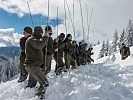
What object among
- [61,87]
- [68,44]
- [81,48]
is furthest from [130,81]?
[81,48]

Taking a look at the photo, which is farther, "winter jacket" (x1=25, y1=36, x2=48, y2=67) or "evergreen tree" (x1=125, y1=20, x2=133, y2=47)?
"evergreen tree" (x1=125, y1=20, x2=133, y2=47)

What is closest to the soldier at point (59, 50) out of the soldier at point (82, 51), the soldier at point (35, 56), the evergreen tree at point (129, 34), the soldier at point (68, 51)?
the soldier at point (68, 51)

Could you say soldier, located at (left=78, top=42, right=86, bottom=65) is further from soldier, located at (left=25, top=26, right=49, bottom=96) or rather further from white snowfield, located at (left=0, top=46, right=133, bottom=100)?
soldier, located at (left=25, top=26, right=49, bottom=96)

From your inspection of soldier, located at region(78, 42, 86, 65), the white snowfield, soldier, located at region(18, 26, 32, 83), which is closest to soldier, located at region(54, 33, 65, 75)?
soldier, located at region(18, 26, 32, 83)

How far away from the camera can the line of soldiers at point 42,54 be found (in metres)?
10.5

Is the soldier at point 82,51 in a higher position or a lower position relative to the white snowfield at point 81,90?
higher

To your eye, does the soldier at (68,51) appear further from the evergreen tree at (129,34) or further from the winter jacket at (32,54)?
the evergreen tree at (129,34)

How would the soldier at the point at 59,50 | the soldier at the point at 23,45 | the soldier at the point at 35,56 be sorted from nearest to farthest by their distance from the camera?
the soldier at the point at 35,56
the soldier at the point at 23,45
the soldier at the point at 59,50

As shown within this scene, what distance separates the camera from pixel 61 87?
1138 centimetres

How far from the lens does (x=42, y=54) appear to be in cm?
1086

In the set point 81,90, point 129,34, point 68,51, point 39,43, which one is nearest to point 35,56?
point 39,43

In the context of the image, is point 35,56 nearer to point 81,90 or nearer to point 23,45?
point 81,90

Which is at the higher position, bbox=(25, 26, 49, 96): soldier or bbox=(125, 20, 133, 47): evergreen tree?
bbox=(125, 20, 133, 47): evergreen tree

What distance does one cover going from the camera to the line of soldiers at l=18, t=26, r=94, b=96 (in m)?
10.5
